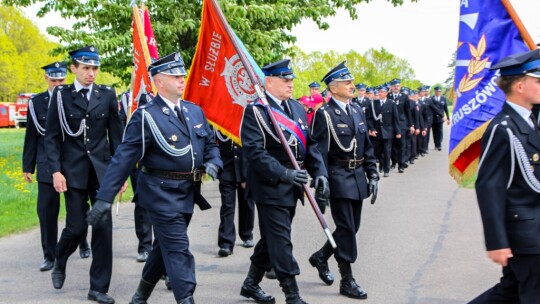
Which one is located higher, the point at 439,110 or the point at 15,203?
the point at 439,110

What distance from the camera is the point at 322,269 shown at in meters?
6.48

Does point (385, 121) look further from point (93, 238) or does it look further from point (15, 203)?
point (93, 238)

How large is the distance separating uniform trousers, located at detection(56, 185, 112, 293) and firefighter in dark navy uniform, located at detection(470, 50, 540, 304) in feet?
10.6

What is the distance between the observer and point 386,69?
6731 cm

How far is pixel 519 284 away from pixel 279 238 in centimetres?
214

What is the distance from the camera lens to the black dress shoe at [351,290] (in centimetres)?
593

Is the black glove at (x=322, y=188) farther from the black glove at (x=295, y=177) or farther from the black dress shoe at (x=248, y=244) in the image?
the black dress shoe at (x=248, y=244)

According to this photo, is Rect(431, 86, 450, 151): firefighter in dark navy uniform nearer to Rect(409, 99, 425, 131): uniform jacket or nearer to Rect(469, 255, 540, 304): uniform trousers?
Rect(409, 99, 425, 131): uniform jacket

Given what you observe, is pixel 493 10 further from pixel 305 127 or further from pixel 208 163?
pixel 208 163

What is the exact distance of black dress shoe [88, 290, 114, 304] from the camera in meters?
5.91

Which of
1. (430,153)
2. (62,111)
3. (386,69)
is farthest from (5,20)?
(62,111)

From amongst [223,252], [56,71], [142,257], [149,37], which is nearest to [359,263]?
[223,252]

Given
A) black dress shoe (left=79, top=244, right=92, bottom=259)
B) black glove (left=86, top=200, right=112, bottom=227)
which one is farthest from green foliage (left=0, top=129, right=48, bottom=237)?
black glove (left=86, top=200, right=112, bottom=227)

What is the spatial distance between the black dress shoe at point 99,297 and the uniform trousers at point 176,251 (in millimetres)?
992
